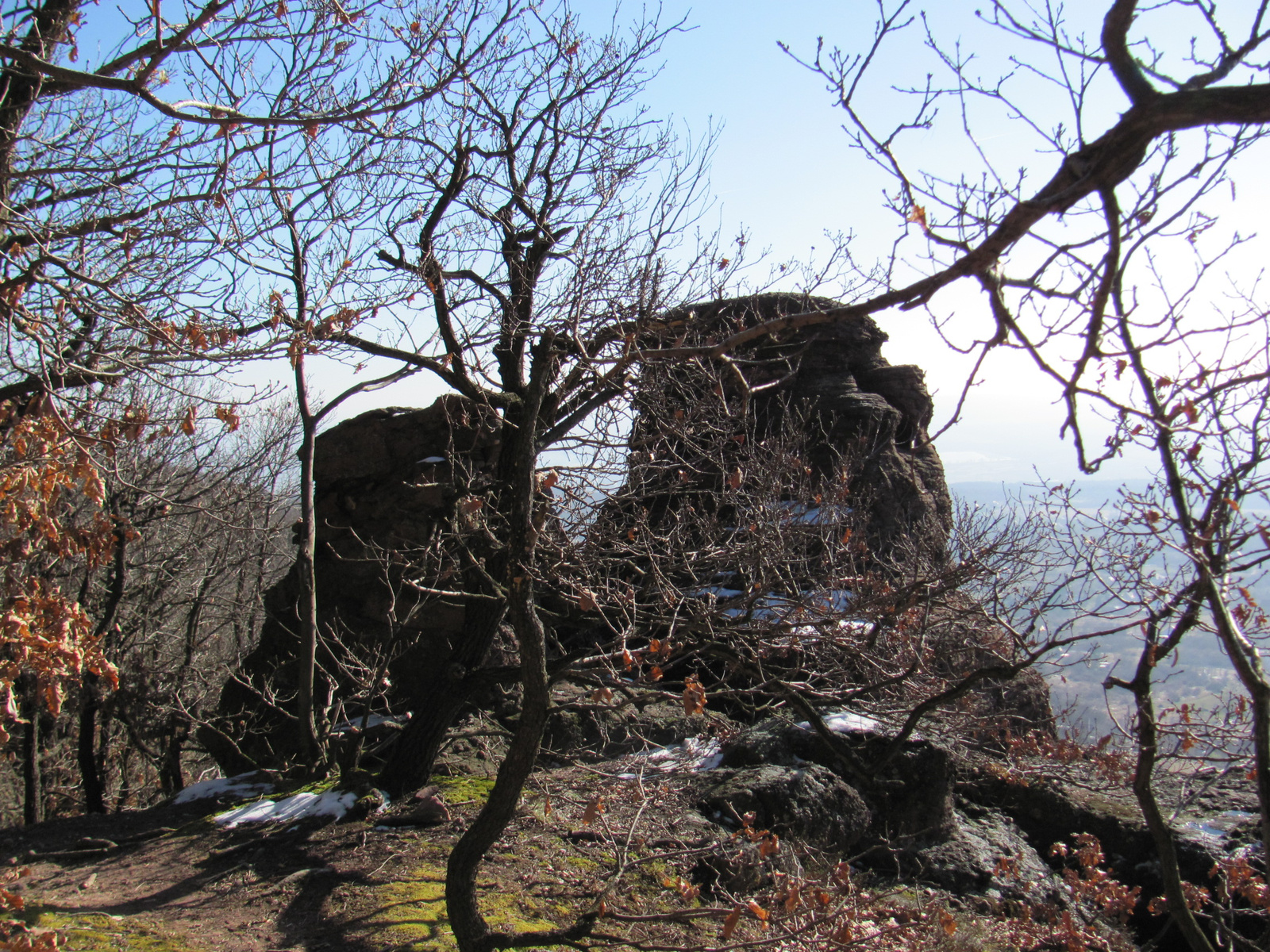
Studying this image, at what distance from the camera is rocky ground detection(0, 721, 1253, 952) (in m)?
4.80

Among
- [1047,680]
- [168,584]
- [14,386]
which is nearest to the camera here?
[14,386]

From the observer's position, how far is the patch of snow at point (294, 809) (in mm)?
6539

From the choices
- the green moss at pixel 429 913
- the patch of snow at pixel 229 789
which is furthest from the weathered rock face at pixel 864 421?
the patch of snow at pixel 229 789

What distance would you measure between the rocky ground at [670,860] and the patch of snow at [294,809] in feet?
0.36

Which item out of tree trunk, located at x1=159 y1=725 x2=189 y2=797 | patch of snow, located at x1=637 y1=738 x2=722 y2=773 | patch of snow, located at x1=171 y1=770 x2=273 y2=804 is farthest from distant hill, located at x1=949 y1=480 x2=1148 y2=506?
tree trunk, located at x1=159 y1=725 x2=189 y2=797

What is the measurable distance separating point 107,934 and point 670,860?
3.48 m

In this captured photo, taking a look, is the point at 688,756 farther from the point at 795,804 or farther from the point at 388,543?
the point at 388,543

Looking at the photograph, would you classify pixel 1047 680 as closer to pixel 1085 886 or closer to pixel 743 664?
pixel 1085 886

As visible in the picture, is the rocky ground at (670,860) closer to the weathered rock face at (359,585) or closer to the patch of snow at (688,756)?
the patch of snow at (688,756)

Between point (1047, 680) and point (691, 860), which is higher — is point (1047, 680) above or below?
above

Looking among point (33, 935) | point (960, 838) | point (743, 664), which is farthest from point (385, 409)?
point (960, 838)

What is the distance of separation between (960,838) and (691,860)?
288 cm

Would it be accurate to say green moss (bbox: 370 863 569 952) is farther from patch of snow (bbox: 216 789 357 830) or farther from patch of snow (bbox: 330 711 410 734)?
patch of snow (bbox: 330 711 410 734)

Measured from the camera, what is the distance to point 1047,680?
10906 mm
